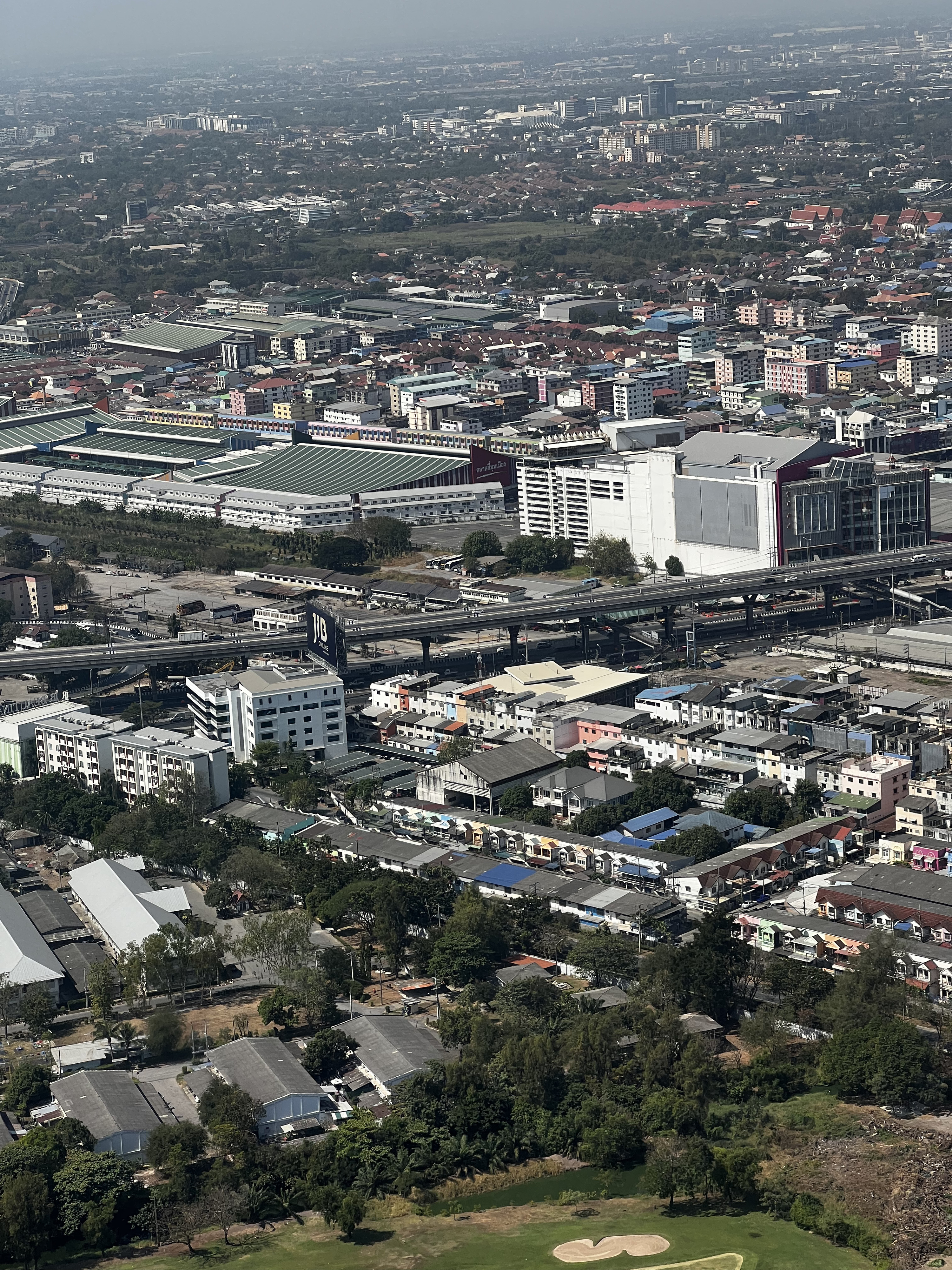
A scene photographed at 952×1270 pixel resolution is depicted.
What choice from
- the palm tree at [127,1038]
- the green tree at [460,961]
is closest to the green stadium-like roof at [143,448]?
the green tree at [460,961]

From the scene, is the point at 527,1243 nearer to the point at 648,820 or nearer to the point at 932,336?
the point at 648,820

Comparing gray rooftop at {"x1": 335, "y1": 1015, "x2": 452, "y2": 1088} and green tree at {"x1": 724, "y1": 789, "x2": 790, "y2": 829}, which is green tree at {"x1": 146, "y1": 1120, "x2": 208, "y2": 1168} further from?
green tree at {"x1": 724, "y1": 789, "x2": 790, "y2": 829}

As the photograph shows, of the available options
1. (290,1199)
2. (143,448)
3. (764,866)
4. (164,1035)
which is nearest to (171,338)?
(143,448)

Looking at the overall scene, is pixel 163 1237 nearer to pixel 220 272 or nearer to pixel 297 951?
pixel 297 951

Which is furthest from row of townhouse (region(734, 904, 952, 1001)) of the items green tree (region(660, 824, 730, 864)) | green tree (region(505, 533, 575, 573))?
green tree (region(505, 533, 575, 573))

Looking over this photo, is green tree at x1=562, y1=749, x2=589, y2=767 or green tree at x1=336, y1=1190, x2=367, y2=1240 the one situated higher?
green tree at x1=562, y1=749, x2=589, y2=767

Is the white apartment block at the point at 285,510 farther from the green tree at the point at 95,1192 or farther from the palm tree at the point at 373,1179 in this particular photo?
the green tree at the point at 95,1192
